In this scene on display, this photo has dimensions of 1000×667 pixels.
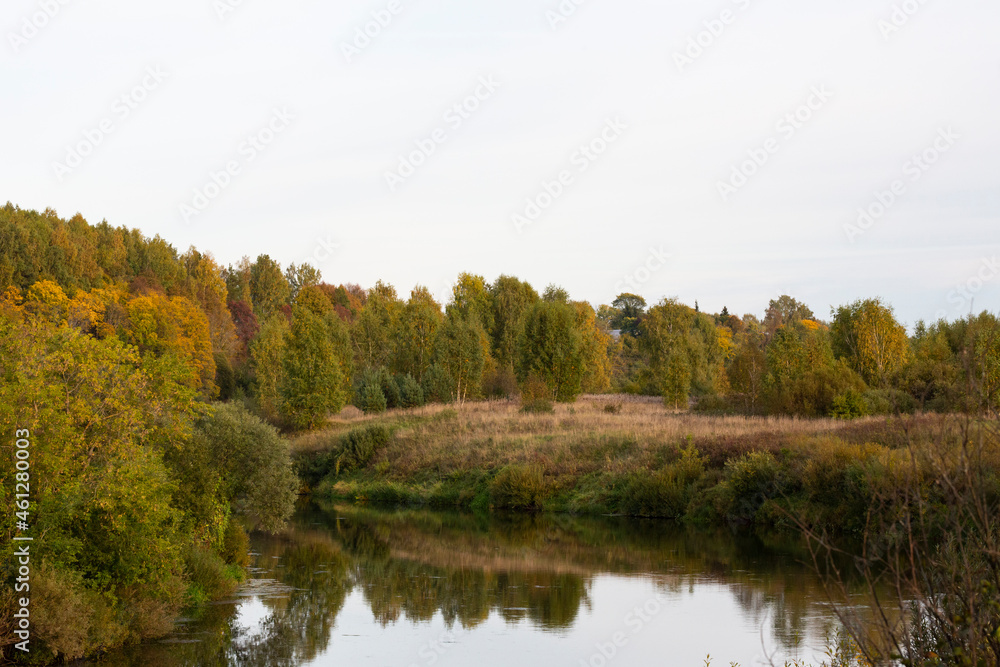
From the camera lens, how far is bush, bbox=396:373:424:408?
174ft

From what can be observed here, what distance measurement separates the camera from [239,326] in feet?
265

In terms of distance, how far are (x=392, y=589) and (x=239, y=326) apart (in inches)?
2608

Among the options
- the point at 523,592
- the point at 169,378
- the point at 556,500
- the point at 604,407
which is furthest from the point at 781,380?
the point at 169,378

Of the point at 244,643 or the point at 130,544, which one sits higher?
the point at 130,544

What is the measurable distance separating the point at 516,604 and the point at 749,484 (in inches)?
509

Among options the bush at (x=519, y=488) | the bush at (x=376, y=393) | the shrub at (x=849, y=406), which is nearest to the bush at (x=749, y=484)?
the bush at (x=519, y=488)

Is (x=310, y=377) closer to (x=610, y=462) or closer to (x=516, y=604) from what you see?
(x=610, y=462)

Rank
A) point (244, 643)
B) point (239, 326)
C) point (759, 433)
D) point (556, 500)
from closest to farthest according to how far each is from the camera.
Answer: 1. point (244, 643)
2. point (759, 433)
3. point (556, 500)
4. point (239, 326)

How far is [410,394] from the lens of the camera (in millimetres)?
53250

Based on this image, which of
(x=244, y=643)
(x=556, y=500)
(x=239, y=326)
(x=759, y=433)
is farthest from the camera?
(x=239, y=326)

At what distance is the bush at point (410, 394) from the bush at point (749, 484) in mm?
27905

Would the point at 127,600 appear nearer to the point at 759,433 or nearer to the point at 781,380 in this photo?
the point at 759,433

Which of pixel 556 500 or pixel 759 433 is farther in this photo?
pixel 556 500

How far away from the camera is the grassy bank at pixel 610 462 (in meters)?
25.2
